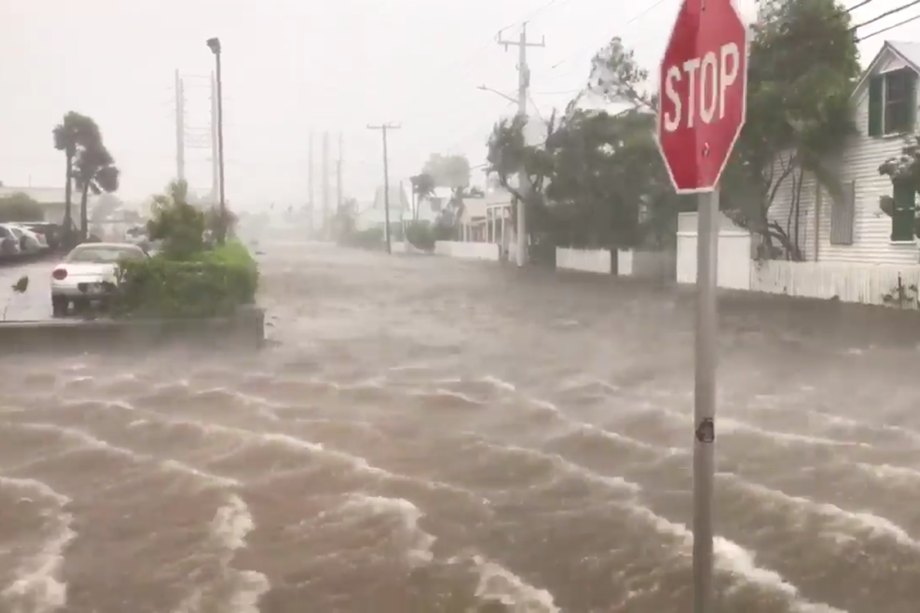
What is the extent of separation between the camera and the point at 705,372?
2.29 m

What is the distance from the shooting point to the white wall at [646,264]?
26.5 metres

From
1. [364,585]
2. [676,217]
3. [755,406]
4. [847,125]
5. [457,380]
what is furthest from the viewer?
[676,217]

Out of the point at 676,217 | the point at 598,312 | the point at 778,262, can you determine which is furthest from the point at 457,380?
the point at 676,217

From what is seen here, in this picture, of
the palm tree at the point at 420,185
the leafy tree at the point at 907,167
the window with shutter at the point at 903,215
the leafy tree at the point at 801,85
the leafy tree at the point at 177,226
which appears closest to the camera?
the leafy tree at the point at 177,226

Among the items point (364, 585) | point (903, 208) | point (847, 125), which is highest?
point (847, 125)

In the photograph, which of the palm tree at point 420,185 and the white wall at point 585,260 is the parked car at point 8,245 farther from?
the palm tree at point 420,185

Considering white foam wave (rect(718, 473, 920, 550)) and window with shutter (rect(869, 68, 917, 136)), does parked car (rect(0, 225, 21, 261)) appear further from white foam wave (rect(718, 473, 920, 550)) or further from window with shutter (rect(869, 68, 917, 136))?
window with shutter (rect(869, 68, 917, 136))

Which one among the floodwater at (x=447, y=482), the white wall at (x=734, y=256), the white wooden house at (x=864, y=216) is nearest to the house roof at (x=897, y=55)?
the white wooden house at (x=864, y=216)

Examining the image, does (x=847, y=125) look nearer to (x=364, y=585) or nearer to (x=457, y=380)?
(x=457, y=380)

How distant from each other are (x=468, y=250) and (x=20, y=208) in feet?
95.2

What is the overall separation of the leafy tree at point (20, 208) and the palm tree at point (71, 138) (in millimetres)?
617

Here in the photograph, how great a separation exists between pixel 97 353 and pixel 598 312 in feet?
27.8

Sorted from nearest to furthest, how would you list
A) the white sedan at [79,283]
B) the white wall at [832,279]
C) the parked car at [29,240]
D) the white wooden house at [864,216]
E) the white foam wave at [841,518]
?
the white foam wave at [841,518], the white sedan at [79,283], the white wall at [832,279], the white wooden house at [864,216], the parked car at [29,240]

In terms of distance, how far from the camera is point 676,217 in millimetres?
25891
